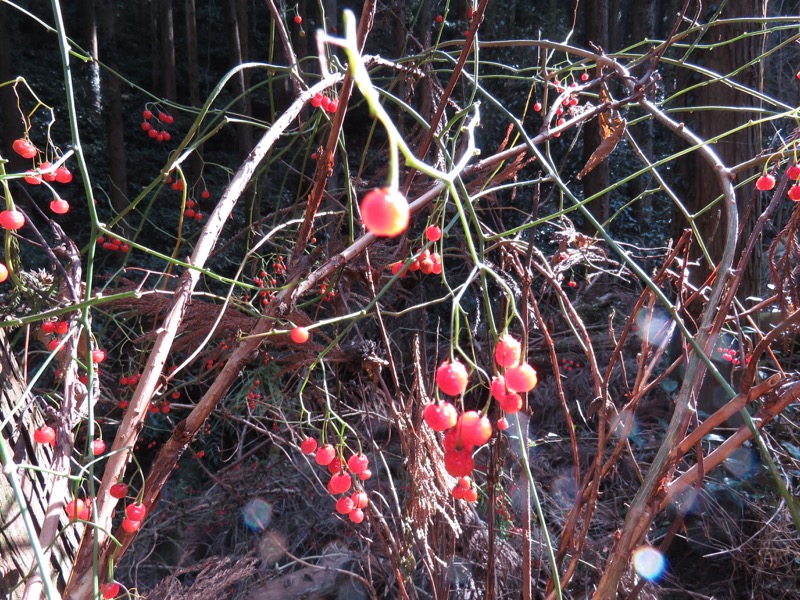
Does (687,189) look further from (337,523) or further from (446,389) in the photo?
(446,389)

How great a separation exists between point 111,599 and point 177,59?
40.0ft

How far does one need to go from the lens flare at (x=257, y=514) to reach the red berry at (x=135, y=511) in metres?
2.42

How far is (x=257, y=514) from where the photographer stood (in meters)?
3.52

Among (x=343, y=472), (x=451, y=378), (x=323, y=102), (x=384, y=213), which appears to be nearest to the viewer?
(x=384, y=213)

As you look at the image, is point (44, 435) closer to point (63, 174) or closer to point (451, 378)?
point (63, 174)

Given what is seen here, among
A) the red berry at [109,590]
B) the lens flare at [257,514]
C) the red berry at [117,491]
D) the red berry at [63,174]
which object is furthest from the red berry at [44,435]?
the lens flare at [257,514]

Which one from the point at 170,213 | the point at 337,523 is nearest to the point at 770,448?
the point at 337,523

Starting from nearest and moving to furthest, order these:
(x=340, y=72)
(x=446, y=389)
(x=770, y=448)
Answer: (x=446, y=389) < (x=340, y=72) < (x=770, y=448)

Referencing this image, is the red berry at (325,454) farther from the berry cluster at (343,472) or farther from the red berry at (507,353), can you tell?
the red berry at (507,353)

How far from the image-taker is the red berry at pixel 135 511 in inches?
44.1

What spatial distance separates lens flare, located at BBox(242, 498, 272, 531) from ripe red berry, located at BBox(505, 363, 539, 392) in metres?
3.07

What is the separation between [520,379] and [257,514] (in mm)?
3209

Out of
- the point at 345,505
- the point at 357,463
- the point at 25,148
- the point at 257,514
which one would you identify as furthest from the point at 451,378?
the point at 257,514

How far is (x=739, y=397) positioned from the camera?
105cm
